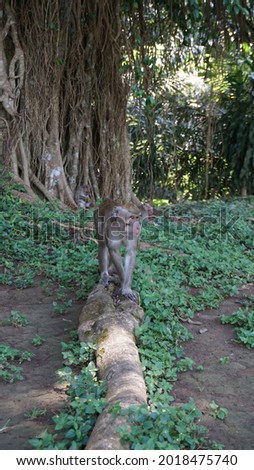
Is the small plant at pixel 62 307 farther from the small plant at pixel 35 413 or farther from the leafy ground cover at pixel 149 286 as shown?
the small plant at pixel 35 413

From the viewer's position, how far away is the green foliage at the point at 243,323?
523 centimetres

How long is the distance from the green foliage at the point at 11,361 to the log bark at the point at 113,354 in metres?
0.52

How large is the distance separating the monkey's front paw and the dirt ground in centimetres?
53

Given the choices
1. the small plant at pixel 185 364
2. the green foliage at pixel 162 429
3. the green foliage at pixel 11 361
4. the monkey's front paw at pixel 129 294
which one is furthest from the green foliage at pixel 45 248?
the green foliage at pixel 162 429

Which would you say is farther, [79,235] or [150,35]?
[150,35]

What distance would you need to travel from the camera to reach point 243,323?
563 centimetres

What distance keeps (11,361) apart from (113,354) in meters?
1.00

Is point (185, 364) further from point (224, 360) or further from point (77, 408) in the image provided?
point (77, 408)

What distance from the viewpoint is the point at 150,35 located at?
10.6 m

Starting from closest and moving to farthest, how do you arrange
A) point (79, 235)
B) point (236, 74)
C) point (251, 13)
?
point (79, 235) → point (251, 13) → point (236, 74)

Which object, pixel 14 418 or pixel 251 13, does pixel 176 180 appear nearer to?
pixel 251 13

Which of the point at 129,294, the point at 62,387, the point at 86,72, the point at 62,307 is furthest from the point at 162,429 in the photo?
the point at 86,72
